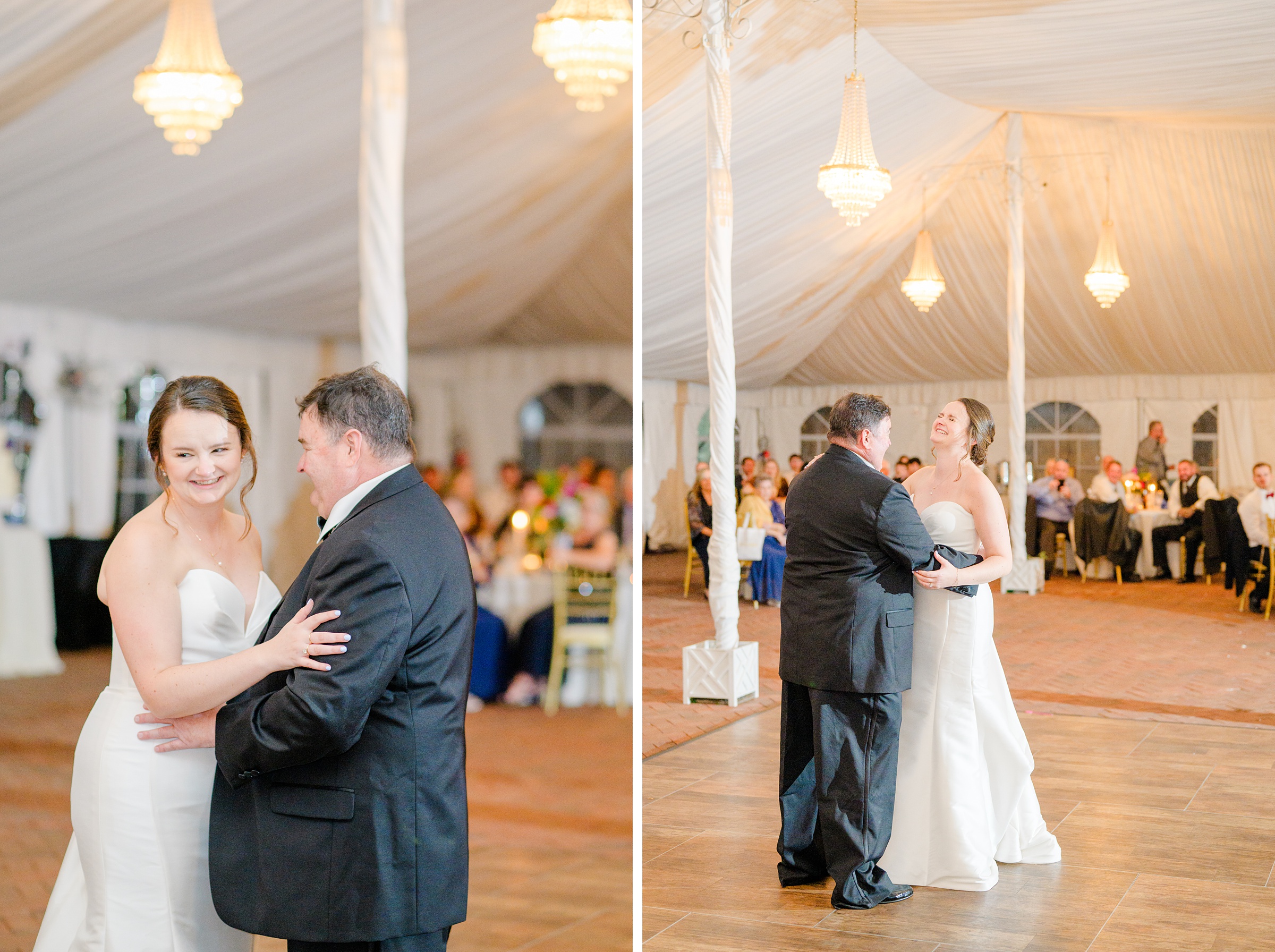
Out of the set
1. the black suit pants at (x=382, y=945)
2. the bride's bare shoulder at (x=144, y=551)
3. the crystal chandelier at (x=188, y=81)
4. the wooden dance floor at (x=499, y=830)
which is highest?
the crystal chandelier at (x=188, y=81)

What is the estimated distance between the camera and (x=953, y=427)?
3006 mm

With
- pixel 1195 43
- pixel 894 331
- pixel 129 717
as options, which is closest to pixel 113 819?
pixel 129 717

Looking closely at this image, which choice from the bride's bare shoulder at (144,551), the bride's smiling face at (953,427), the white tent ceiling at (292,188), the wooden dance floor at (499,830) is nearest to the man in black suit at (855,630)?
the bride's smiling face at (953,427)

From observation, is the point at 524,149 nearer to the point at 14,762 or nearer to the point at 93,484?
the point at 93,484

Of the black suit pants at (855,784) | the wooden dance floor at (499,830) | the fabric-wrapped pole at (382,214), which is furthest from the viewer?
the wooden dance floor at (499,830)

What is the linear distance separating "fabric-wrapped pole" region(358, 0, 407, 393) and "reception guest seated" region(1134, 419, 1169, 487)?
13.8ft

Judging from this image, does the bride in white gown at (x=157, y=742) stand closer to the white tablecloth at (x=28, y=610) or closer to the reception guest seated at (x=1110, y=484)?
the white tablecloth at (x=28, y=610)

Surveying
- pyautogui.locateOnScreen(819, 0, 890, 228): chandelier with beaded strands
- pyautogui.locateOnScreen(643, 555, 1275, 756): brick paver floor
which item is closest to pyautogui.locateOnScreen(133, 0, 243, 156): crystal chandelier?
pyautogui.locateOnScreen(643, 555, 1275, 756): brick paver floor

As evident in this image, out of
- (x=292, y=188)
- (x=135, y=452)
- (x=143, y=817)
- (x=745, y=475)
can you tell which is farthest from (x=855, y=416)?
(x=745, y=475)

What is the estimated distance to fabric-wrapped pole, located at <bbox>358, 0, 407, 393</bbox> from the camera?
7.59ft

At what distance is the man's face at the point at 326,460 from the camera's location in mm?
1476

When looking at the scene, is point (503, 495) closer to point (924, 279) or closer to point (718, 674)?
point (718, 674)

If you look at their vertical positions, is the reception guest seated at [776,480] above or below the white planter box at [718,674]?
above

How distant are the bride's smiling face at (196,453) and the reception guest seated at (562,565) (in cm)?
345
